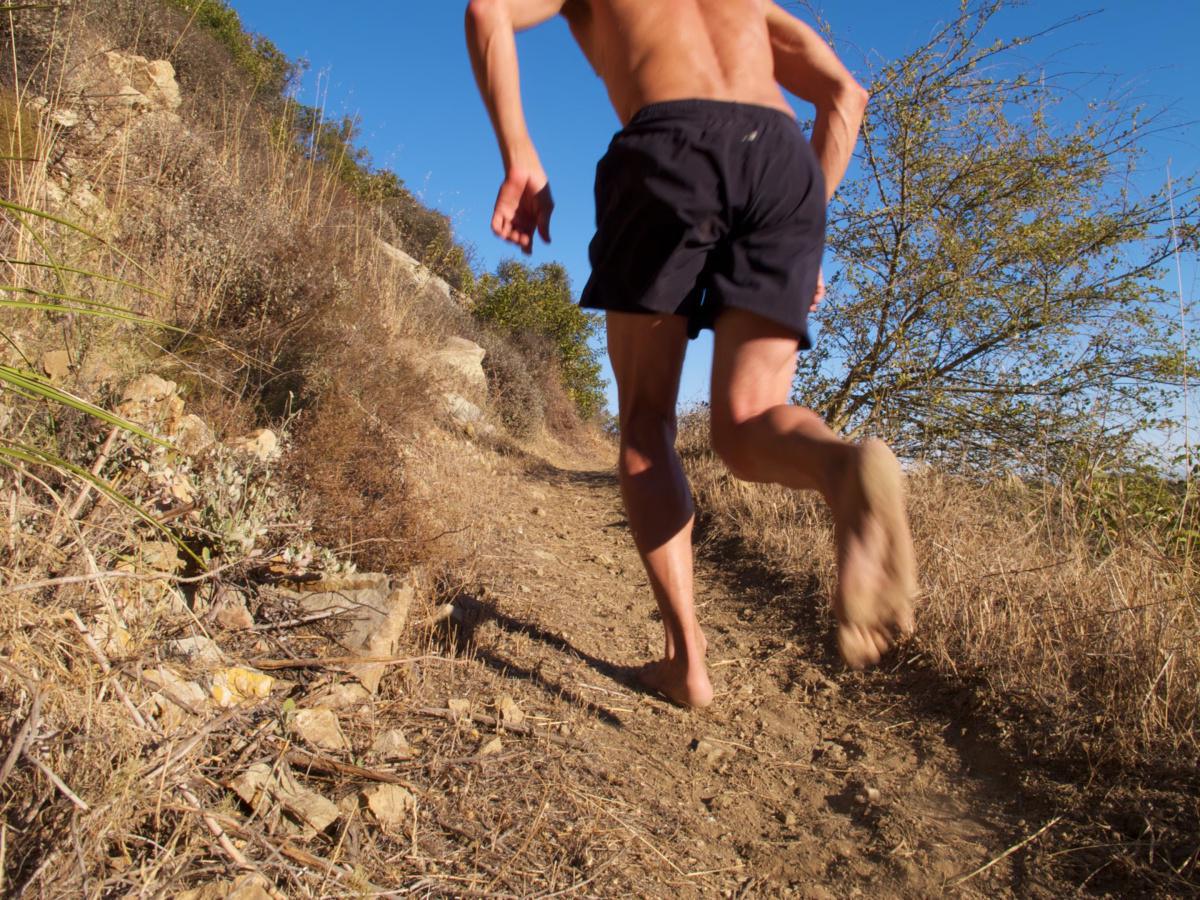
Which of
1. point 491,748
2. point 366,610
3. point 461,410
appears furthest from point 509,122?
point 461,410

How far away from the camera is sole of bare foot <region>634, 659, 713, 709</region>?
1.88m

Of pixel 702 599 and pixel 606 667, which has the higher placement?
pixel 702 599

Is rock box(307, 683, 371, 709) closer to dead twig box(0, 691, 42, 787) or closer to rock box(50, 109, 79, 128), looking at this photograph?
dead twig box(0, 691, 42, 787)

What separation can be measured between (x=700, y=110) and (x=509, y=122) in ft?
1.30

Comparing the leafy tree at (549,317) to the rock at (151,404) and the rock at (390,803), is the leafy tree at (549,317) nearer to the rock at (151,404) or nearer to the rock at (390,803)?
the rock at (151,404)

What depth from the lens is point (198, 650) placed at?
1.42 meters

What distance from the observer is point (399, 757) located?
145 cm

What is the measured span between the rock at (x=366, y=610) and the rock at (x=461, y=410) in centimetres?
387

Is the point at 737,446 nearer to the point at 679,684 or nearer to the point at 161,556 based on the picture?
the point at 679,684

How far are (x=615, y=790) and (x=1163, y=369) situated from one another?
4663 millimetres

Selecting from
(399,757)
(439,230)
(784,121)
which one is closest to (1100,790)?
(399,757)

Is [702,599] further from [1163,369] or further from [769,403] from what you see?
[1163,369]

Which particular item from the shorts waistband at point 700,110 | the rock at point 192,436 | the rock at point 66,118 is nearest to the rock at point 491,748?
the rock at point 192,436

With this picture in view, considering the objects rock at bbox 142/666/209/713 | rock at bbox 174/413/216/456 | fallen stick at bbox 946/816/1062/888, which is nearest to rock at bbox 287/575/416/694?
rock at bbox 142/666/209/713
